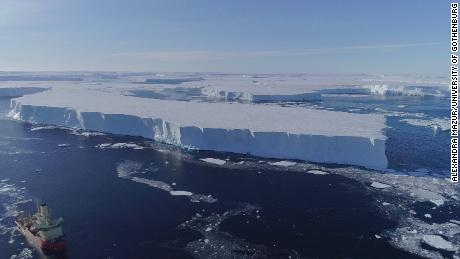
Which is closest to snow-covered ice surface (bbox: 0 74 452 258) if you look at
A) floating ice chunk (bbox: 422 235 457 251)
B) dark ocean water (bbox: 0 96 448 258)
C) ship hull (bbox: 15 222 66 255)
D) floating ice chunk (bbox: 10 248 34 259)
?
floating ice chunk (bbox: 422 235 457 251)

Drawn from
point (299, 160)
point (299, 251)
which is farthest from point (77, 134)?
point (299, 251)

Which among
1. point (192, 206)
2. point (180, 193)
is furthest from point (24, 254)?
point (180, 193)

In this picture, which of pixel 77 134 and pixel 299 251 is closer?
pixel 299 251

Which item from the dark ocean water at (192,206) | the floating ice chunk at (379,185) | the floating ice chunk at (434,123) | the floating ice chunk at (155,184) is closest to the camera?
the dark ocean water at (192,206)

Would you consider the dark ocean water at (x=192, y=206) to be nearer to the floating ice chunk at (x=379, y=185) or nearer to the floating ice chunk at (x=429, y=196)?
the floating ice chunk at (x=379, y=185)

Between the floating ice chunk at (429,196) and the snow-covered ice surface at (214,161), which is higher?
the snow-covered ice surface at (214,161)

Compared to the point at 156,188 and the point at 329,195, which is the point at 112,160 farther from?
the point at 329,195

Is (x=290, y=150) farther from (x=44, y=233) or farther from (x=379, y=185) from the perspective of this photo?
(x=44, y=233)

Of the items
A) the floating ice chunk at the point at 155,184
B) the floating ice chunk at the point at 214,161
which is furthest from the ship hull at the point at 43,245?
the floating ice chunk at the point at 214,161
